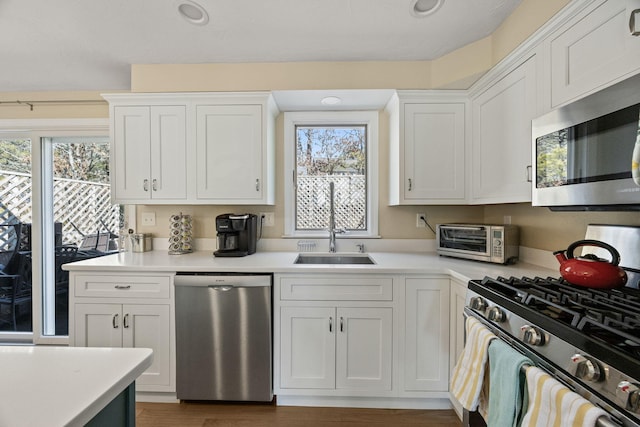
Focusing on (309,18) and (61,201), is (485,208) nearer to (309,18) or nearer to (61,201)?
(309,18)

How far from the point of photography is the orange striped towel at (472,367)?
1.07 m

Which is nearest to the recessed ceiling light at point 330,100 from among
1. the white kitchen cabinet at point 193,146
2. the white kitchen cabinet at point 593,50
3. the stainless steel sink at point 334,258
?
the white kitchen cabinet at point 193,146

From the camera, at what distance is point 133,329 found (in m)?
1.90

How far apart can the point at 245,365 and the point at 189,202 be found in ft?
4.01

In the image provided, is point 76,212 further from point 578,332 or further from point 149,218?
point 578,332

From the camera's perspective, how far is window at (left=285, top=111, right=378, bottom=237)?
2596 mm

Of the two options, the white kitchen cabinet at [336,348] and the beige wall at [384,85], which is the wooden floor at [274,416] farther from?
the beige wall at [384,85]

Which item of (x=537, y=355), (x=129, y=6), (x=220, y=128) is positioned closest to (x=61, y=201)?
(x=220, y=128)

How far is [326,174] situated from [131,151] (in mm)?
1540

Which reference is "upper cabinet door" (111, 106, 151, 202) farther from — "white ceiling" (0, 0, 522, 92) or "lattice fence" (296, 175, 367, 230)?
"lattice fence" (296, 175, 367, 230)

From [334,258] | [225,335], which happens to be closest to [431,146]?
[334,258]

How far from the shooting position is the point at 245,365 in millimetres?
1842

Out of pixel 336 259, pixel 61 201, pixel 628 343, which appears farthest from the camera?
pixel 61 201

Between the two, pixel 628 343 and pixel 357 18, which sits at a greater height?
pixel 357 18
